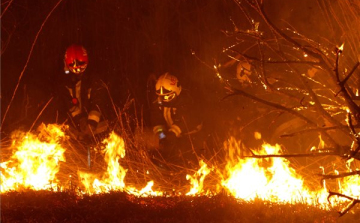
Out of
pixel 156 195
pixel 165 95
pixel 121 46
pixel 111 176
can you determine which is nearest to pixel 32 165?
pixel 111 176

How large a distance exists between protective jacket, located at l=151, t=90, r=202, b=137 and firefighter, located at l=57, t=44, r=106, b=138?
1619 millimetres

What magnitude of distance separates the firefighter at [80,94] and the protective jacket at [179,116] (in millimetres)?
1619

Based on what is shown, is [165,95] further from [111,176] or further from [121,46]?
[121,46]

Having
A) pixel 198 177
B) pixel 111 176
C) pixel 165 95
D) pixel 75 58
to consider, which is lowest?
pixel 198 177

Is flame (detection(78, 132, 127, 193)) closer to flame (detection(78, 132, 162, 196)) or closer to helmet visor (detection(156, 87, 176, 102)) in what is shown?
flame (detection(78, 132, 162, 196))

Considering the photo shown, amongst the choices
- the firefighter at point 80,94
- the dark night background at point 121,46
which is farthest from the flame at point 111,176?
the dark night background at point 121,46

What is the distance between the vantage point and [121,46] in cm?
1502

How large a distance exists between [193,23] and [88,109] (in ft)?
13.0

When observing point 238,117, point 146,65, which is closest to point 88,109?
point 146,65

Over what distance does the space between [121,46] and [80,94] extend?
310 centimetres

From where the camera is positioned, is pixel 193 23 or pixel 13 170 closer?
pixel 13 170

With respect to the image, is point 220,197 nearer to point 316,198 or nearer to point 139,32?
point 316,198

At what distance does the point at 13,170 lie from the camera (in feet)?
28.4

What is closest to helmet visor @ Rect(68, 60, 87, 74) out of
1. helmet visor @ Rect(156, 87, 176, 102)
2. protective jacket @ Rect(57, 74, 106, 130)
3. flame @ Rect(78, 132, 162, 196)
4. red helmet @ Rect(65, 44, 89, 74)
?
red helmet @ Rect(65, 44, 89, 74)
